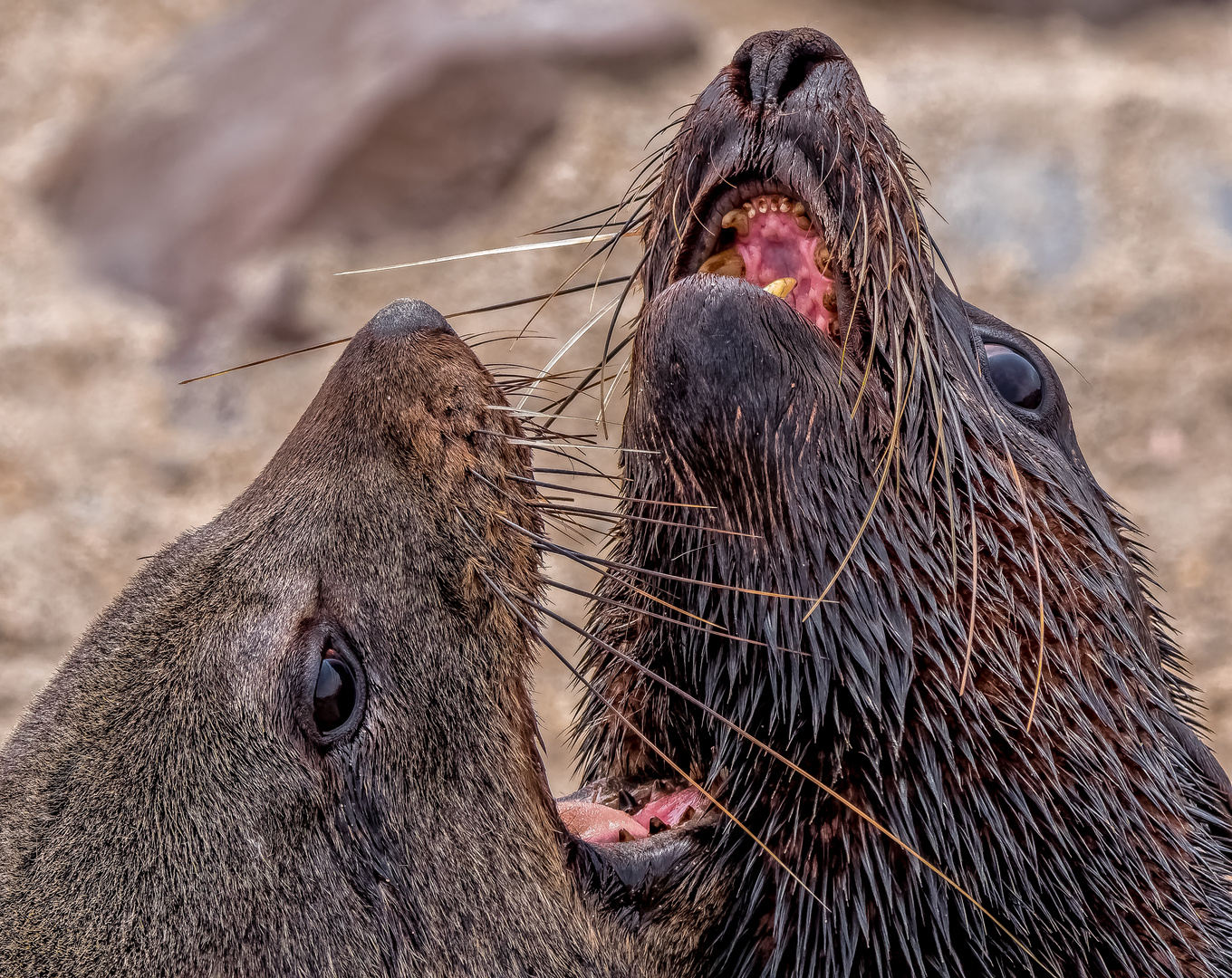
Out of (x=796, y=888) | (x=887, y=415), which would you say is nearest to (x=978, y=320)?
(x=887, y=415)

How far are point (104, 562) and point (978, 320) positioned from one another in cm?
407

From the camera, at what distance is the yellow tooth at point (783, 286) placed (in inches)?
93.7

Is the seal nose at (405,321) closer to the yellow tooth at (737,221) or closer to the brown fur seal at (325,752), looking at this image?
the brown fur seal at (325,752)

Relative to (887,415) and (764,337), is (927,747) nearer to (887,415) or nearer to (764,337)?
(887,415)

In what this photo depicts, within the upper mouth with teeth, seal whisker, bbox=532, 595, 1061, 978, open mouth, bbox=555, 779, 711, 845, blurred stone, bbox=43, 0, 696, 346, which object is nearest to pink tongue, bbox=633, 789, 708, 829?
open mouth, bbox=555, 779, 711, 845

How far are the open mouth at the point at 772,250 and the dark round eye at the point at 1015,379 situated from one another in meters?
0.43

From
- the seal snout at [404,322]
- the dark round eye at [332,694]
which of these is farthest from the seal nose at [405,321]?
the dark round eye at [332,694]

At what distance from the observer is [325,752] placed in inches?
76.1

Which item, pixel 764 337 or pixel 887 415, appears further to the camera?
pixel 887 415

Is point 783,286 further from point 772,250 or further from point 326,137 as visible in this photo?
point 326,137

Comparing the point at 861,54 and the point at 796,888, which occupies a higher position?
the point at 861,54

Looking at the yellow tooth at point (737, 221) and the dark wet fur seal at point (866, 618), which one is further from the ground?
the yellow tooth at point (737, 221)

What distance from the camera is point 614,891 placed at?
2102 mm

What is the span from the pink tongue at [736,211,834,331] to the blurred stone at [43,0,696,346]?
432cm
